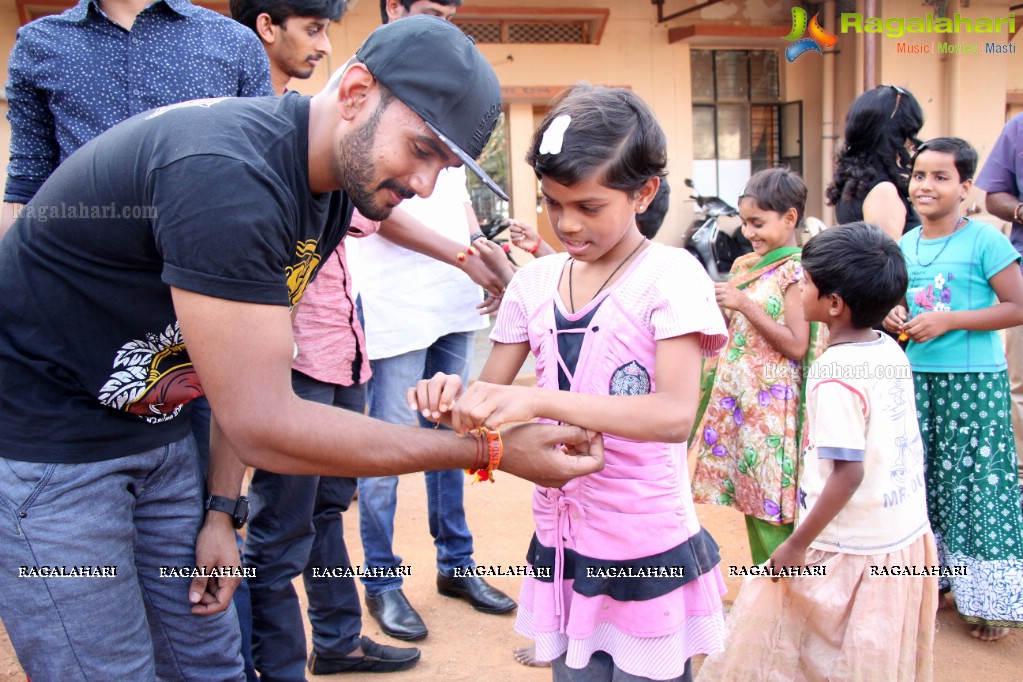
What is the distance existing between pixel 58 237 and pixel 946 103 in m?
11.9

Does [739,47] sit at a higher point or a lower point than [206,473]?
higher

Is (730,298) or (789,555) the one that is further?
(730,298)

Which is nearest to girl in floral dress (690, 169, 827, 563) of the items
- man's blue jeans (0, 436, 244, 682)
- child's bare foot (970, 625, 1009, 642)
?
child's bare foot (970, 625, 1009, 642)

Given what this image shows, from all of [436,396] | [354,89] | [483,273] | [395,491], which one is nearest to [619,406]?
[436,396]

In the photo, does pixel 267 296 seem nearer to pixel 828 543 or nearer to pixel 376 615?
pixel 828 543

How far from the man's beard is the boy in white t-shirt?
1.49 meters

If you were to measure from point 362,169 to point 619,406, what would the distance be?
725mm

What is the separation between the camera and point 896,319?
125 inches

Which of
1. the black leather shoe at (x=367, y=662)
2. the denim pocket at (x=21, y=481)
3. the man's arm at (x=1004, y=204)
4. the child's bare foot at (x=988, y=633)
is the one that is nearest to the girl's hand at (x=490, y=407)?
the denim pocket at (x=21, y=481)

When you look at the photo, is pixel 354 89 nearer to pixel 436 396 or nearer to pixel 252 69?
pixel 436 396

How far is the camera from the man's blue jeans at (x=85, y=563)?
167cm

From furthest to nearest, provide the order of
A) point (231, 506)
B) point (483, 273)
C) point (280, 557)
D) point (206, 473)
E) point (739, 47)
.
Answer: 1. point (739, 47)
2. point (483, 273)
3. point (280, 557)
4. point (206, 473)
5. point (231, 506)

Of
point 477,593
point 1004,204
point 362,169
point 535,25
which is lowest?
point 477,593

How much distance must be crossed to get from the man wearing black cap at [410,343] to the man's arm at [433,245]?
1 centimetres
